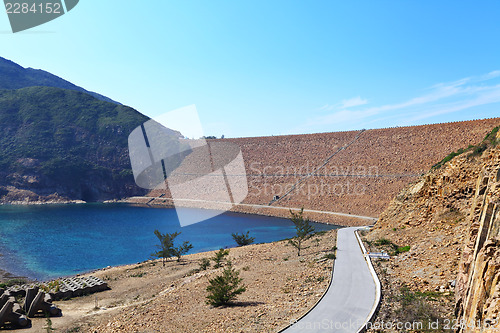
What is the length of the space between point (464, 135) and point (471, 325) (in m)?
66.4

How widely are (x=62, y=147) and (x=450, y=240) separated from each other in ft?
389

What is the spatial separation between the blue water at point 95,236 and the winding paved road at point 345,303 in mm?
24631

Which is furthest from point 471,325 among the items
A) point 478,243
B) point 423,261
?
point 423,261

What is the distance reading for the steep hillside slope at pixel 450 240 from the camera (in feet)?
27.3

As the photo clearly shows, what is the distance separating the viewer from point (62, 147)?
107m

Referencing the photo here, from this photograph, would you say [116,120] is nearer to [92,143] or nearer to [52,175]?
[92,143]

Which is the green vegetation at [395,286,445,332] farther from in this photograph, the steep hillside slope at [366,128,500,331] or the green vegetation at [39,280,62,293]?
the green vegetation at [39,280,62,293]

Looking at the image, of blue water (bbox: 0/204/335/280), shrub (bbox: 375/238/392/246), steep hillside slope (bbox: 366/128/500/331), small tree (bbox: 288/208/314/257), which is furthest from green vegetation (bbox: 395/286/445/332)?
blue water (bbox: 0/204/335/280)

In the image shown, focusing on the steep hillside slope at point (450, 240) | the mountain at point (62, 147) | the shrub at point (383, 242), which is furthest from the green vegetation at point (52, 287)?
the mountain at point (62, 147)

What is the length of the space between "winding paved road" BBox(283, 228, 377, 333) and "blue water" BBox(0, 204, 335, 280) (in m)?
24.6

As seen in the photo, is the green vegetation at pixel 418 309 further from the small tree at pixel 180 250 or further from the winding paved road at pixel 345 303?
the small tree at pixel 180 250

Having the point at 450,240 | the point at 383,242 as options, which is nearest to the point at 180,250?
the point at 383,242

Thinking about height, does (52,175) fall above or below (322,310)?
above

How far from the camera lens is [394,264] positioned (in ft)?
57.1
